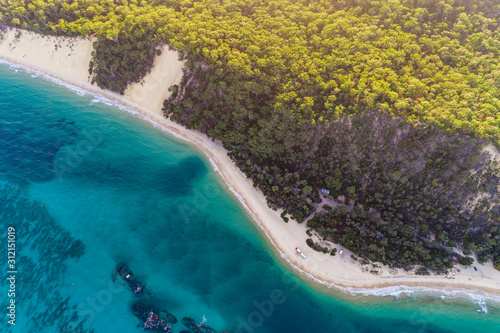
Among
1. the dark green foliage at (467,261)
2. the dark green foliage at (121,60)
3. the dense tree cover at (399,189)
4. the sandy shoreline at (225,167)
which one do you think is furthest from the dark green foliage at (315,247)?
the dark green foliage at (121,60)

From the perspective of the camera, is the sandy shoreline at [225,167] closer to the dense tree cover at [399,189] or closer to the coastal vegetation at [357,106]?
the coastal vegetation at [357,106]

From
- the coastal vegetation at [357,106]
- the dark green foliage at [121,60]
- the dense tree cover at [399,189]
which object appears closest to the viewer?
the dense tree cover at [399,189]

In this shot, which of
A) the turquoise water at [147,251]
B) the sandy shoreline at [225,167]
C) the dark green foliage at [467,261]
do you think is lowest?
the turquoise water at [147,251]

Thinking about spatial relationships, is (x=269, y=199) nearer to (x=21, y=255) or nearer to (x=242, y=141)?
(x=242, y=141)

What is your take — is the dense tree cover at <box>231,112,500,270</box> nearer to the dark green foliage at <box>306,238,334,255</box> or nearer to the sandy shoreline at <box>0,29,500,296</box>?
the dark green foliage at <box>306,238,334,255</box>

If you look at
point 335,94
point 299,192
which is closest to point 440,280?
point 299,192

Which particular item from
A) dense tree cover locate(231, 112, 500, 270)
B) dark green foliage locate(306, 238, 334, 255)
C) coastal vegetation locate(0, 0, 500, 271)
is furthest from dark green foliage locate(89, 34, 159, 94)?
dark green foliage locate(306, 238, 334, 255)

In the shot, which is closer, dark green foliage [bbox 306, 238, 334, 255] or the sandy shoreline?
the sandy shoreline
